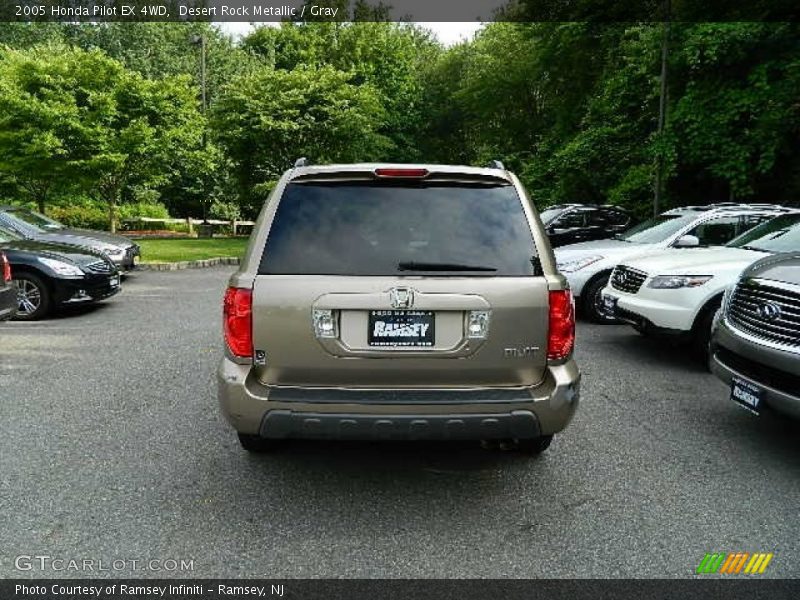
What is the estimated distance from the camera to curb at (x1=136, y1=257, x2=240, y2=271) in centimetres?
1636

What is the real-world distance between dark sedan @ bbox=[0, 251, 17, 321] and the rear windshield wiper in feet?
19.0

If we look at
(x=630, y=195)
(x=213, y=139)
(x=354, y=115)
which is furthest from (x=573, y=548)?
(x=213, y=139)

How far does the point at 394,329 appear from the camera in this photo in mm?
3457

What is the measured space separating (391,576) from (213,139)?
28712mm

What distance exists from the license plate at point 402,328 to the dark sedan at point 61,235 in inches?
362

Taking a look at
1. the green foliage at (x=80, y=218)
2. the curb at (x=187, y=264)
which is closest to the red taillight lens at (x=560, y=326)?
the curb at (x=187, y=264)

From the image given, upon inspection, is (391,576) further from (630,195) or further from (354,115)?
(354,115)

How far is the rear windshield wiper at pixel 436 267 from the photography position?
3506 mm

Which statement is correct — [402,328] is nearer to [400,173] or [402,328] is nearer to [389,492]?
[400,173]

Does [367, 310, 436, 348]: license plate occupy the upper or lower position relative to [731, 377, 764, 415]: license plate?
upper

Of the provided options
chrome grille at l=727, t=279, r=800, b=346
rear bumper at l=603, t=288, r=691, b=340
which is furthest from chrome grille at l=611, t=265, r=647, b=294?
chrome grille at l=727, t=279, r=800, b=346

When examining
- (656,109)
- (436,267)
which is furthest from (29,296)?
(656,109)

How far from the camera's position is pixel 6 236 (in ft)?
34.3

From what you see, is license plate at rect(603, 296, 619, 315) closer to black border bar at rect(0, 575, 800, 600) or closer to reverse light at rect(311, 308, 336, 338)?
black border bar at rect(0, 575, 800, 600)
